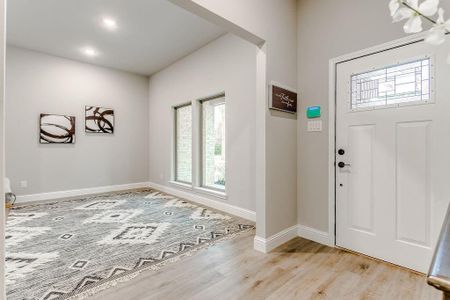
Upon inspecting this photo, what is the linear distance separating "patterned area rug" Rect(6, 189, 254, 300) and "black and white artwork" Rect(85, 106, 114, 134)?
66.2 inches

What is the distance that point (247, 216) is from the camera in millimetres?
3422

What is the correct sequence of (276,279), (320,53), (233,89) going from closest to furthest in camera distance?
(276,279), (320,53), (233,89)

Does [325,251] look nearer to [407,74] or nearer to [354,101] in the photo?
[354,101]

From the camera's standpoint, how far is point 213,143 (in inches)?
171

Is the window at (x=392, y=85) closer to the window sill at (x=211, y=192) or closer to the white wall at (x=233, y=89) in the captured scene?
the white wall at (x=233, y=89)

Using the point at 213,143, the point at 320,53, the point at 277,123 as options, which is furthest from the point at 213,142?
the point at 320,53

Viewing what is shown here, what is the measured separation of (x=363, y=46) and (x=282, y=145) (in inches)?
49.5

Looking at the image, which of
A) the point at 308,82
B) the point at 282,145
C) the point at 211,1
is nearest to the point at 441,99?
the point at 308,82

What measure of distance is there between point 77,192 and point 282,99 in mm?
4763

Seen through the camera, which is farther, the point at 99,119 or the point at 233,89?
the point at 99,119

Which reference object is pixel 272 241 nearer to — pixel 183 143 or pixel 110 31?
pixel 183 143

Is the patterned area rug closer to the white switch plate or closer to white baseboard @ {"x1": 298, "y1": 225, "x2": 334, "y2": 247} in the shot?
white baseboard @ {"x1": 298, "y1": 225, "x2": 334, "y2": 247}

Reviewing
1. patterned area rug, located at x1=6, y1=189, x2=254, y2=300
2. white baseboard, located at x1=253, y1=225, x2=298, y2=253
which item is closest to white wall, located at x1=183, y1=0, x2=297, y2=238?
white baseboard, located at x1=253, y1=225, x2=298, y2=253

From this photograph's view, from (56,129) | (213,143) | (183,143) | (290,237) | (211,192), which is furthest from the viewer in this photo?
(183,143)
